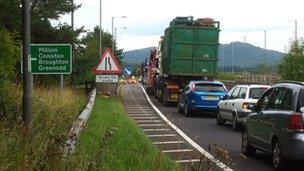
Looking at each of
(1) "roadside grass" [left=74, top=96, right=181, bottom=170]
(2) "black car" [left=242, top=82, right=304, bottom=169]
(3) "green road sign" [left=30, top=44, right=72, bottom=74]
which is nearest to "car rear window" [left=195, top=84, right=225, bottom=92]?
(1) "roadside grass" [left=74, top=96, right=181, bottom=170]

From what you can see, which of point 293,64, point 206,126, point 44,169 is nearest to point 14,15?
point 206,126

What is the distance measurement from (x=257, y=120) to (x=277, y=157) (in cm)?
177

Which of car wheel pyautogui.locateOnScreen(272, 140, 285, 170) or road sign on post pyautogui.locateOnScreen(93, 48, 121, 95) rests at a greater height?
road sign on post pyautogui.locateOnScreen(93, 48, 121, 95)

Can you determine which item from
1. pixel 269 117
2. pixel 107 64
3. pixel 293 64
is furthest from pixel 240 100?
pixel 293 64

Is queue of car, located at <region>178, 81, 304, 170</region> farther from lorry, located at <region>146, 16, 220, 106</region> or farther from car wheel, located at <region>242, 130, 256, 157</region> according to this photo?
lorry, located at <region>146, 16, 220, 106</region>

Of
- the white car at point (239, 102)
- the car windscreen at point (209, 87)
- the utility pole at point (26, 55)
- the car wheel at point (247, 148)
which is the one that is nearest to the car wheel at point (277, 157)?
the car wheel at point (247, 148)

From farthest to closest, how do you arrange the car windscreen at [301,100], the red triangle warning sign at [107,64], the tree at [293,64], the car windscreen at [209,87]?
1. the tree at [293,64]
2. the red triangle warning sign at [107,64]
3. the car windscreen at [209,87]
4. the car windscreen at [301,100]

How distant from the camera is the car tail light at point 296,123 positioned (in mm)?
11305

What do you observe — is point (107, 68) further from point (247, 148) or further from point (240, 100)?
point (247, 148)

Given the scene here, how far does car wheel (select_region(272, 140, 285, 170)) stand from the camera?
38.8 ft

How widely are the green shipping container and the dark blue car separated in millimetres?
5736

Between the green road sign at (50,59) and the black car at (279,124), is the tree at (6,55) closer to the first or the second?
the green road sign at (50,59)

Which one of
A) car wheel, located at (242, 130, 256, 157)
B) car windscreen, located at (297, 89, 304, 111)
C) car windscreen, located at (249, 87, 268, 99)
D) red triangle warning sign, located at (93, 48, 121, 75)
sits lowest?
car wheel, located at (242, 130, 256, 157)

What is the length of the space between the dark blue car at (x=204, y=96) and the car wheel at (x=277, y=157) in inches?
585
